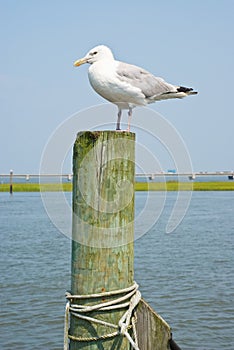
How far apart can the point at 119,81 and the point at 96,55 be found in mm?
427

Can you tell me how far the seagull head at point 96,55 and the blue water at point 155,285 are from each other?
5.39 ft

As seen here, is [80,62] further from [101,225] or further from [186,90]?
[101,225]

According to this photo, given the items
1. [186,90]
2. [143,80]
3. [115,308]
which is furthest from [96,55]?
[115,308]

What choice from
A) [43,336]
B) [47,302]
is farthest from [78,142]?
[47,302]

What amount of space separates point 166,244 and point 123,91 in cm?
1404

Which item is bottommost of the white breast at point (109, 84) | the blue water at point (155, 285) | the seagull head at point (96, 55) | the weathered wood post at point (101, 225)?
the blue water at point (155, 285)

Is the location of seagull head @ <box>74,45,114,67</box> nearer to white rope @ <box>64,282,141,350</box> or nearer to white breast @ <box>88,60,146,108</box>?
white breast @ <box>88,60,146,108</box>

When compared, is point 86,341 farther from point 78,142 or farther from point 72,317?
point 78,142

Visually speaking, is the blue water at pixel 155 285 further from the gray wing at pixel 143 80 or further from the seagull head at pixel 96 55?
the seagull head at pixel 96 55

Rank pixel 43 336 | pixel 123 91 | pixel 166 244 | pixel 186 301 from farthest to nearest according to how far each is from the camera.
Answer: pixel 166 244
pixel 186 301
pixel 43 336
pixel 123 91

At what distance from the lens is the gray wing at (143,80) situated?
16.1ft

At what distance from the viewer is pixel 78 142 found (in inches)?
128

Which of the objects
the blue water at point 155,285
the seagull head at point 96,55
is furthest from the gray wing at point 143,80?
the blue water at point 155,285

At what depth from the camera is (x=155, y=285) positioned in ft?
39.0
